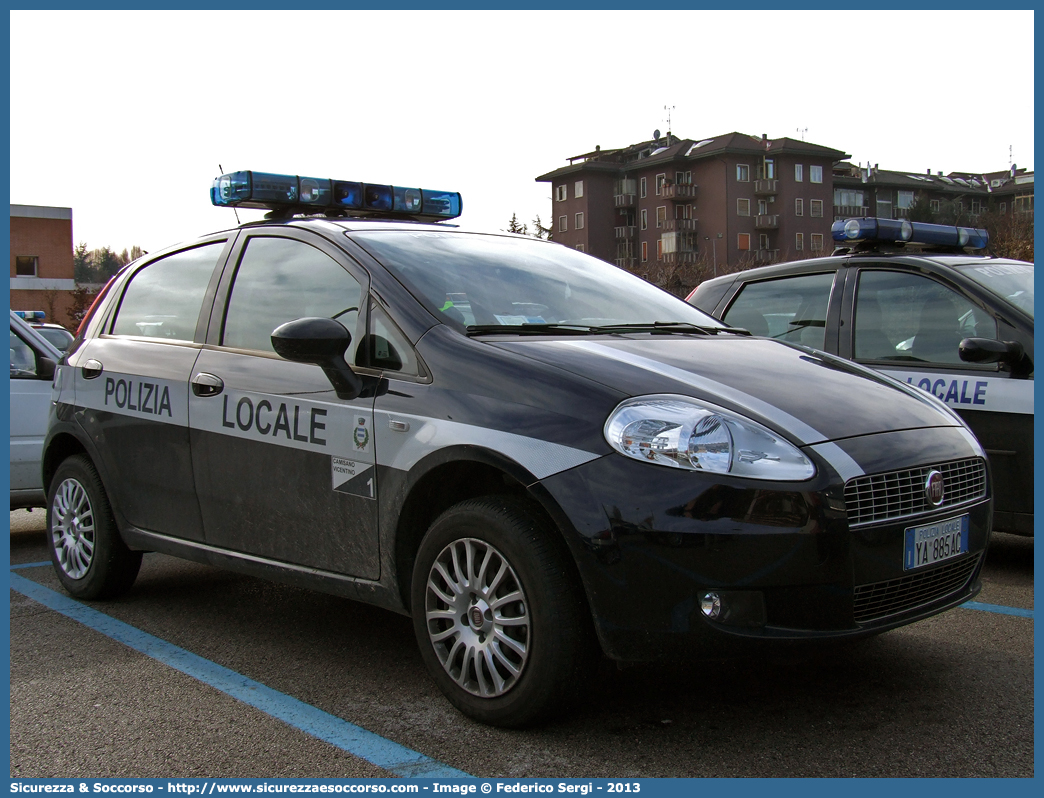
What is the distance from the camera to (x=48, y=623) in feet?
15.0

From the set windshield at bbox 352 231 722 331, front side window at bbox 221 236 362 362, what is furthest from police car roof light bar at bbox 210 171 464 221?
windshield at bbox 352 231 722 331

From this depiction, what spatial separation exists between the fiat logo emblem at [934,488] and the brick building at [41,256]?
5312 centimetres

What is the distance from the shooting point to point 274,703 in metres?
3.44

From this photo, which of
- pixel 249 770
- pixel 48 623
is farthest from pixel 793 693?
pixel 48 623

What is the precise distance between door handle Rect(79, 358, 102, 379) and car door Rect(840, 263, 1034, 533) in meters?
3.92

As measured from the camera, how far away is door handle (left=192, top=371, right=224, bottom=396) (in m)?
4.13

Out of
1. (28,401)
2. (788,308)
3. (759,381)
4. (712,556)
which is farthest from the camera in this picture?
(28,401)

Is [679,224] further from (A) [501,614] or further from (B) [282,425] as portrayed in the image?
(A) [501,614]

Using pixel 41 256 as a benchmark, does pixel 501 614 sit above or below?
below

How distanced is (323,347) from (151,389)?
4.56 feet

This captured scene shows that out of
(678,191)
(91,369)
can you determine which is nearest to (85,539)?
(91,369)

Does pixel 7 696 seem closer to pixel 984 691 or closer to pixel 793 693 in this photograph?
pixel 793 693

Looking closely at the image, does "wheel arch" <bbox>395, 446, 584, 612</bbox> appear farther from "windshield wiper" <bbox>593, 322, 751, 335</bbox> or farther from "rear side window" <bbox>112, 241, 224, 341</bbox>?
"rear side window" <bbox>112, 241, 224, 341</bbox>

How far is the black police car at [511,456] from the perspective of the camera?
285 cm
